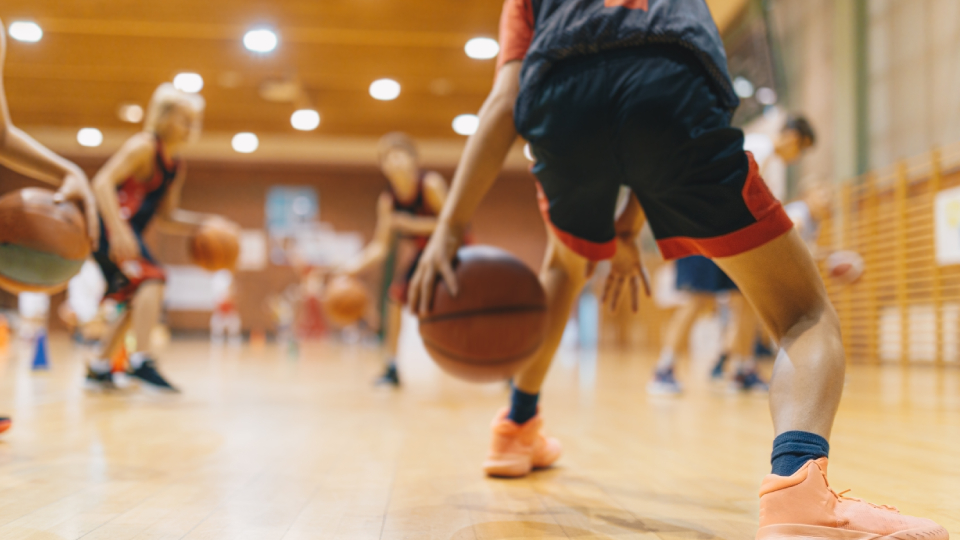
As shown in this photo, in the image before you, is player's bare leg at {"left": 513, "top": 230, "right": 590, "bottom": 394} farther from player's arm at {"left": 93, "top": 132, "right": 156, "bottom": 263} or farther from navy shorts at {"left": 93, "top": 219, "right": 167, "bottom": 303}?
navy shorts at {"left": 93, "top": 219, "right": 167, "bottom": 303}

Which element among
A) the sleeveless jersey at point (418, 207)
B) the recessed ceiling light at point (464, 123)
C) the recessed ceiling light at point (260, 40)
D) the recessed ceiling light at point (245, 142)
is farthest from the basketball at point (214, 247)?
the recessed ceiling light at point (245, 142)

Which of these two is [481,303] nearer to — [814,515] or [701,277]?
[814,515]

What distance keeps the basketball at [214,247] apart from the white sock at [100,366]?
0.75 metres

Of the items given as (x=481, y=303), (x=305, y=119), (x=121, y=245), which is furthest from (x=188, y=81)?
(x=481, y=303)

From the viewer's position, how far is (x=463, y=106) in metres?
11.3

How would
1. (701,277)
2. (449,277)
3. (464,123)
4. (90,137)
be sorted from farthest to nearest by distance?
(90,137)
(464,123)
(701,277)
(449,277)

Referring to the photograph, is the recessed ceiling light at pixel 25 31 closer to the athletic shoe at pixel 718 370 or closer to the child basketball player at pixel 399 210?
the child basketball player at pixel 399 210

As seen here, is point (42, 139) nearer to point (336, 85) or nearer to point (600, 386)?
point (336, 85)

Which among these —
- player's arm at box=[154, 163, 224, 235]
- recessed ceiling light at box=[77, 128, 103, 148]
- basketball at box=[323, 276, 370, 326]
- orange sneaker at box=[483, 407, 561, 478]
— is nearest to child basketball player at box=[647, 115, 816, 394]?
basketball at box=[323, 276, 370, 326]

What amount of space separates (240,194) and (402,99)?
7220mm

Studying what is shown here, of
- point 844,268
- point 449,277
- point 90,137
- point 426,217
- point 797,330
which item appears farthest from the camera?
point 90,137

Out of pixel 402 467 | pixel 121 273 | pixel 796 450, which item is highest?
pixel 121 273

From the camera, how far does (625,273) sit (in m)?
1.89

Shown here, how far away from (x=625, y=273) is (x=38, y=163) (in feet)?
6.02
